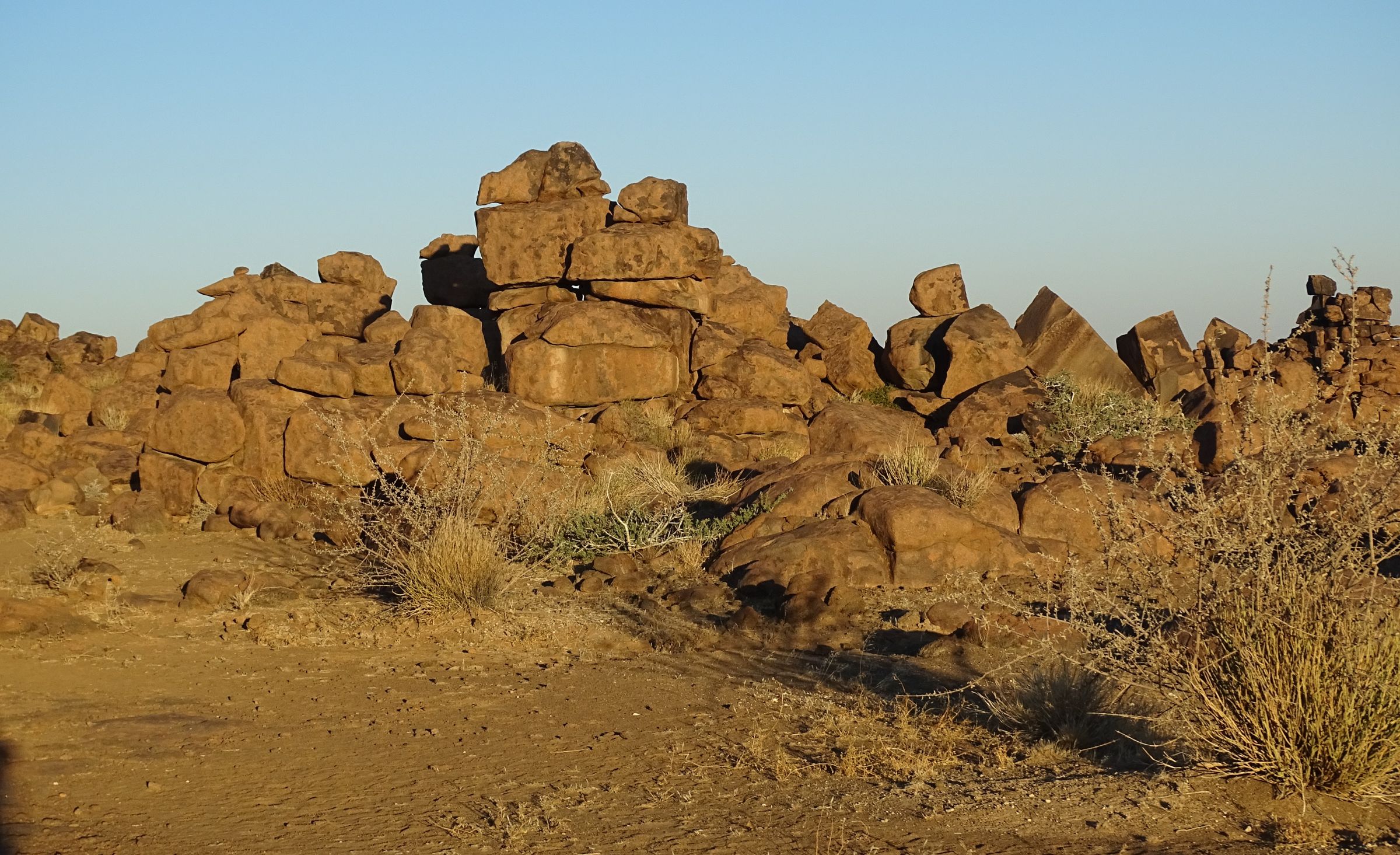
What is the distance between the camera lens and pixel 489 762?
19.8 feet

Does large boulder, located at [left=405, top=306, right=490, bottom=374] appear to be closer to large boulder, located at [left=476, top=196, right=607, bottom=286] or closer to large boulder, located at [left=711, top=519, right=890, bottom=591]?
large boulder, located at [left=476, top=196, right=607, bottom=286]

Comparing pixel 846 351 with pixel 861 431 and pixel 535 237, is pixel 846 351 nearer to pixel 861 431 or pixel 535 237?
pixel 861 431

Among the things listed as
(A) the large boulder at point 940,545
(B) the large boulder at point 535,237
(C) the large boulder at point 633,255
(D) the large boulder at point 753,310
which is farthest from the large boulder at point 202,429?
(A) the large boulder at point 940,545

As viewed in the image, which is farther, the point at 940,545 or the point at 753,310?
the point at 753,310

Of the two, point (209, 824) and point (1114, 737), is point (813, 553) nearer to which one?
point (1114, 737)

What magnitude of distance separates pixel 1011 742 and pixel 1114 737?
1.63 ft

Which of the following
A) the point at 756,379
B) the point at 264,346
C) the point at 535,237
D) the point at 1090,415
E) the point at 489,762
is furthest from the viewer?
the point at 535,237

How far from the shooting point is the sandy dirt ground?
188 inches

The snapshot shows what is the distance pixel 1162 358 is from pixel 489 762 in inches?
642

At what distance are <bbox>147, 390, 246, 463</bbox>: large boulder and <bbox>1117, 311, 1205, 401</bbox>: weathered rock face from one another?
1339cm

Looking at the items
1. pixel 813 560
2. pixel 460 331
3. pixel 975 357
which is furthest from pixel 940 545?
pixel 460 331

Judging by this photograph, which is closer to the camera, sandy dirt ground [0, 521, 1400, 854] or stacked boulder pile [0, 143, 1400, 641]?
sandy dirt ground [0, 521, 1400, 854]

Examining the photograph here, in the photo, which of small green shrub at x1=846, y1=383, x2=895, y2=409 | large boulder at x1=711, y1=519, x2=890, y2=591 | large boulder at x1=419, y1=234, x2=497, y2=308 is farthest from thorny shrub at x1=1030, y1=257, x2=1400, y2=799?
large boulder at x1=419, y1=234, x2=497, y2=308

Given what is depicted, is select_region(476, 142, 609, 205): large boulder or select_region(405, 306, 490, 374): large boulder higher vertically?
select_region(476, 142, 609, 205): large boulder
